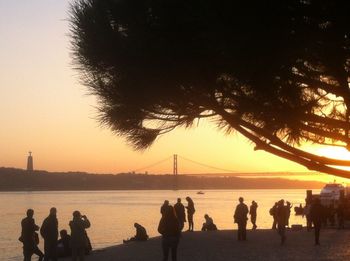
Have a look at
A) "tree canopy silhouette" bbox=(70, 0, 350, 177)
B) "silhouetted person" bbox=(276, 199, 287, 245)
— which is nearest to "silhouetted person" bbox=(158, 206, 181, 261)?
"tree canopy silhouette" bbox=(70, 0, 350, 177)

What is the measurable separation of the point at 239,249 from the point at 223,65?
37.2 feet

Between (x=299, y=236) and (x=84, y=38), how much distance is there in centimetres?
1584

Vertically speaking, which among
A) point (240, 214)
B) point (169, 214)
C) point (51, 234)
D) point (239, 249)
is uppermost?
point (169, 214)

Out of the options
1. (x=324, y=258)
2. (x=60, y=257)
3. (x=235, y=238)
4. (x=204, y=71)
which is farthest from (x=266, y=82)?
(x=235, y=238)

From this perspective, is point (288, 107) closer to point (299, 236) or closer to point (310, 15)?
point (310, 15)

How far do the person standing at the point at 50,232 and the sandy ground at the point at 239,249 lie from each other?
225 centimetres

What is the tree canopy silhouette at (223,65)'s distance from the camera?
22.9 feet

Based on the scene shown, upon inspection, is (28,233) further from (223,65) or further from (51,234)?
(223,65)

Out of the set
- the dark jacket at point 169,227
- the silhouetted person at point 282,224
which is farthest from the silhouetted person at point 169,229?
the silhouetted person at point 282,224

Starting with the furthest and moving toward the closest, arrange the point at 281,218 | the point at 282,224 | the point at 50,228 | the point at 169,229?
the point at 281,218
the point at 282,224
the point at 50,228
the point at 169,229

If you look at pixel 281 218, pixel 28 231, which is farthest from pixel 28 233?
pixel 281 218

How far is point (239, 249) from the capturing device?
60.7 feet

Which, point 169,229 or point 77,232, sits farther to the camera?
point 77,232

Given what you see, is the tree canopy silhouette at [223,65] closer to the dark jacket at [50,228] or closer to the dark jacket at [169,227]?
the dark jacket at [169,227]
